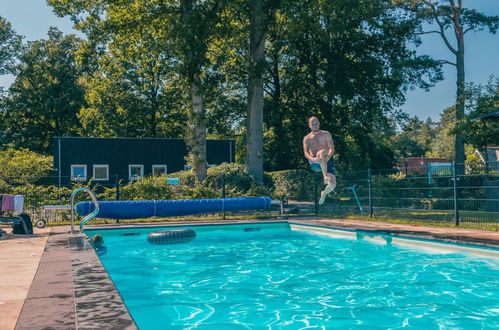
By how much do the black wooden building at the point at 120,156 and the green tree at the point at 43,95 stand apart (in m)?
18.4

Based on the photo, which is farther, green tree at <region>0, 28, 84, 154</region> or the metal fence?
green tree at <region>0, 28, 84, 154</region>

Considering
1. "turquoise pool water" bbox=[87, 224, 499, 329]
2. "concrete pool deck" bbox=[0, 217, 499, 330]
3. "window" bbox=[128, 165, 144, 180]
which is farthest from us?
"window" bbox=[128, 165, 144, 180]

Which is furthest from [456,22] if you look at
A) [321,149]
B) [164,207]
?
[164,207]

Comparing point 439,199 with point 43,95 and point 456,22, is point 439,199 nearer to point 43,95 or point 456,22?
point 456,22

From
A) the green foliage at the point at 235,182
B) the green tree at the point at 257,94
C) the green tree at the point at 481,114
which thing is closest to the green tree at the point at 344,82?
the green tree at the point at 257,94

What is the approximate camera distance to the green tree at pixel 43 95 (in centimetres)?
4503

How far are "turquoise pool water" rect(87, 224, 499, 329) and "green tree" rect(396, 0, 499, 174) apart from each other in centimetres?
1953

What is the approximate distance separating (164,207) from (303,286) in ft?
26.8

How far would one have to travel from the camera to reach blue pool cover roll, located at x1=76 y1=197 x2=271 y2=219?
1356 cm

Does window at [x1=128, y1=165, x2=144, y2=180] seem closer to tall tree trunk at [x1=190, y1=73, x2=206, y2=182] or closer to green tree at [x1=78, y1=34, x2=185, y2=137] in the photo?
tall tree trunk at [x1=190, y1=73, x2=206, y2=182]

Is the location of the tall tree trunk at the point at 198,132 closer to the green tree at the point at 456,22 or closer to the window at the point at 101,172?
the window at the point at 101,172

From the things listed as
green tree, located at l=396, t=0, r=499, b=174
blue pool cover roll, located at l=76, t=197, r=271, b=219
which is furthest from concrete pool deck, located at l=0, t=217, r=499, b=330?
green tree, located at l=396, t=0, r=499, b=174

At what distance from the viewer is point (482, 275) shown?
7.34m

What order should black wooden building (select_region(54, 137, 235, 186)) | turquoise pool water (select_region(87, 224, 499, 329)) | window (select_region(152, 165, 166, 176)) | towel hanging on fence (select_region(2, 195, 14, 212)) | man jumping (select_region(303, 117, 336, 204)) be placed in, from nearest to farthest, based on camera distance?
1. turquoise pool water (select_region(87, 224, 499, 329))
2. man jumping (select_region(303, 117, 336, 204))
3. towel hanging on fence (select_region(2, 195, 14, 212))
4. black wooden building (select_region(54, 137, 235, 186))
5. window (select_region(152, 165, 166, 176))
